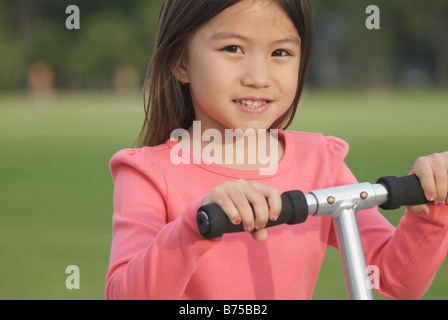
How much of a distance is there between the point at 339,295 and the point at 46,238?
8.41ft

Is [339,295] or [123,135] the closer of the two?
[339,295]

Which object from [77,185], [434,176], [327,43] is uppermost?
[327,43]

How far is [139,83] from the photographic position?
47.9 meters

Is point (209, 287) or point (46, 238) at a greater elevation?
point (46, 238)

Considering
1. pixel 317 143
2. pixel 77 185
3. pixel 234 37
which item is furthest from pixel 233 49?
pixel 77 185

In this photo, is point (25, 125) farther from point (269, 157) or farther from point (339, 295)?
point (269, 157)

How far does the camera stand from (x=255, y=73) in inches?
69.1

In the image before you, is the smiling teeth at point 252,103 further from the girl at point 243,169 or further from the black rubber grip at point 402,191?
the black rubber grip at point 402,191

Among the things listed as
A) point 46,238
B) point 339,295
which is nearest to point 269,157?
point 339,295

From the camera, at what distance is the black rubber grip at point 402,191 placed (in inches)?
54.5

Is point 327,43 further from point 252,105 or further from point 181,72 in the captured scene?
point 252,105

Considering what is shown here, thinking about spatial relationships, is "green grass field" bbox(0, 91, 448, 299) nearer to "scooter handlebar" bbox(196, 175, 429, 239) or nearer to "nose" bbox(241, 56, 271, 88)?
"nose" bbox(241, 56, 271, 88)

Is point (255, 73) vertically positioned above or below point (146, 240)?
above

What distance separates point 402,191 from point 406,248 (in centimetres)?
37
